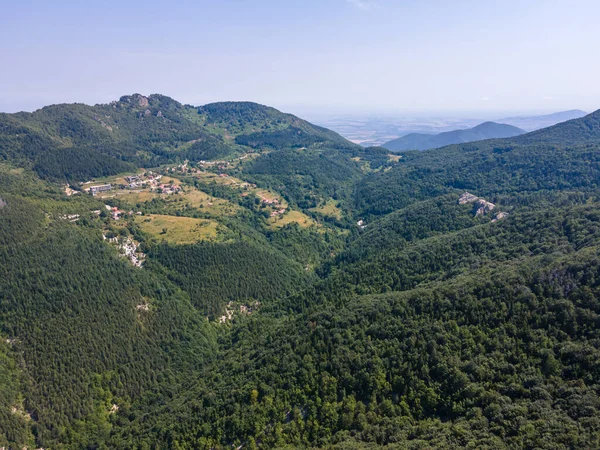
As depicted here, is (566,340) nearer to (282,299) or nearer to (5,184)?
(282,299)

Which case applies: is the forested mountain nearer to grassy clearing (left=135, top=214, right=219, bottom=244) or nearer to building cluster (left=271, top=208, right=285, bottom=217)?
grassy clearing (left=135, top=214, right=219, bottom=244)

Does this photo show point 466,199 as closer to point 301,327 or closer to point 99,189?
point 301,327

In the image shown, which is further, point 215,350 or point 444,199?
point 444,199

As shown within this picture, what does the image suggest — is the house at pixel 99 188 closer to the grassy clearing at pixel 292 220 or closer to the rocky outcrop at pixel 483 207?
the grassy clearing at pixel 292 220

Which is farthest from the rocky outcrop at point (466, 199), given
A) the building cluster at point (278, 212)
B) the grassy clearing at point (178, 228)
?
the grassy clearing at point (178, 228)

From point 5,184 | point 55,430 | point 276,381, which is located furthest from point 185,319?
point 5,184
